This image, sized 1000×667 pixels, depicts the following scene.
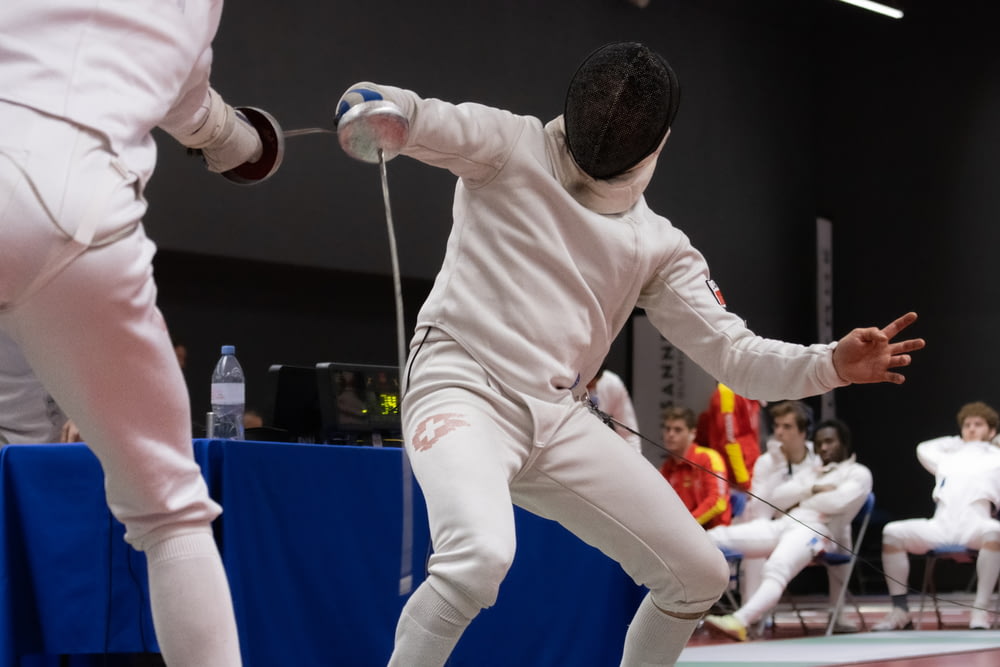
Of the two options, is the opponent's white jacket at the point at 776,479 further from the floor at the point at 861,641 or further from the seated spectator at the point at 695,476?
the floor at the point at 861,641

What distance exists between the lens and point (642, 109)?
221cm

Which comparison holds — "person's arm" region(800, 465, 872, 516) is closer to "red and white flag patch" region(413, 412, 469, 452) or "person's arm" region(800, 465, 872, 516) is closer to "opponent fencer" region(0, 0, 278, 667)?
"red and white flag patch" region(413, 412, 469, 452)

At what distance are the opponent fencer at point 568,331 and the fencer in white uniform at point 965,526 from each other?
3.71 meters

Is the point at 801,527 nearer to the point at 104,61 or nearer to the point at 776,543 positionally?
the point at 776,543

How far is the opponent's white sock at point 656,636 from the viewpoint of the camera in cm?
224

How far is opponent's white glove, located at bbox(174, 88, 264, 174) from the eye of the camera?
1.64 m

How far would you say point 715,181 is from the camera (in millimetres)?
9125

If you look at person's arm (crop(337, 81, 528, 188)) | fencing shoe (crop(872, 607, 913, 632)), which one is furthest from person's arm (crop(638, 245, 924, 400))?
fencing shoe (crop(872, 607, 913, 632))

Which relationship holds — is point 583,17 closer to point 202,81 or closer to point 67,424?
point 67,424

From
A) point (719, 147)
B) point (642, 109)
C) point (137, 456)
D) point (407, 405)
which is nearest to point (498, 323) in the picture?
point (407, 405)

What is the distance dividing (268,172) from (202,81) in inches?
14.3

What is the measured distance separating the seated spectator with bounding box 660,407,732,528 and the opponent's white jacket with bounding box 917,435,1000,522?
3.55 feet

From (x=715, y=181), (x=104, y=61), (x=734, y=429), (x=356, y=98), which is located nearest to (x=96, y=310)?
(x=104, y=61)

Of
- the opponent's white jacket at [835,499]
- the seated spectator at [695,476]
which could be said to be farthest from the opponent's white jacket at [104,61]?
the opponent's white jacket at [835,499]
